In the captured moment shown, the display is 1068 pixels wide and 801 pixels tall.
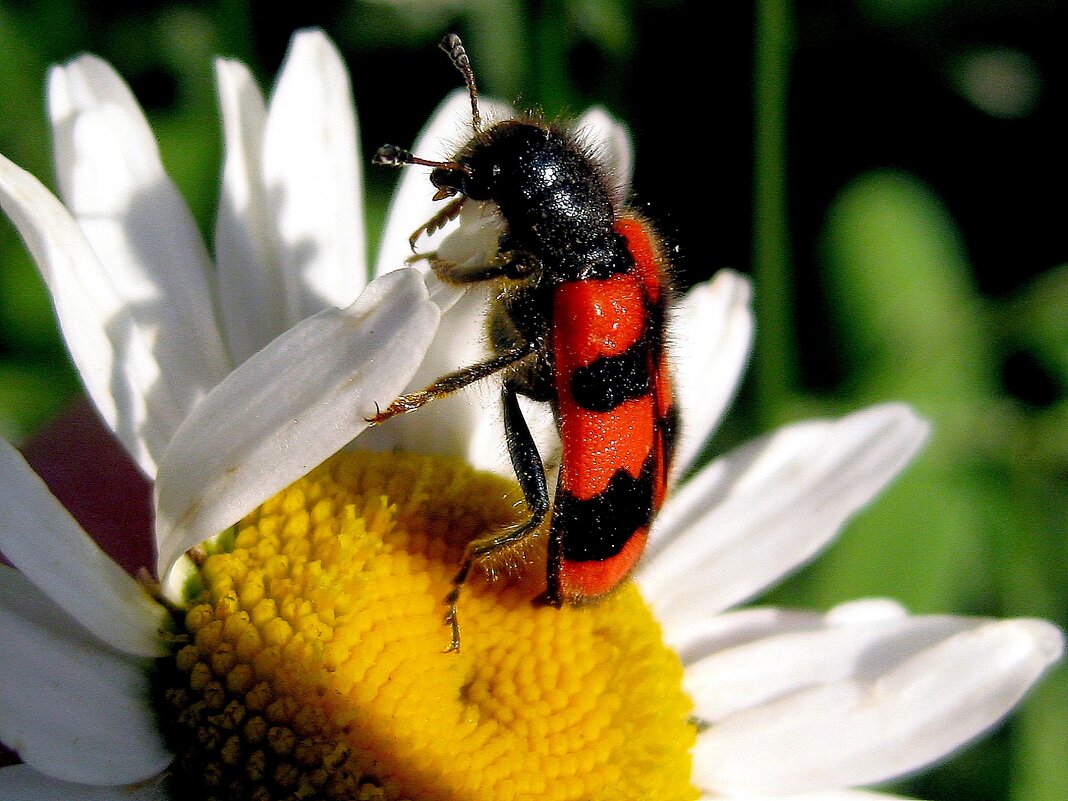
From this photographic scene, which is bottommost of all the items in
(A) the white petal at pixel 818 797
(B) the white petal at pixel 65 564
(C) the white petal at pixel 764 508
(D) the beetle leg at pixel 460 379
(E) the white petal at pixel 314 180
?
(A) the white petal at pixel 818 797

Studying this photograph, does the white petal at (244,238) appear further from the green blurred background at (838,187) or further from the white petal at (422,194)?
the green blurred background at (838,187)

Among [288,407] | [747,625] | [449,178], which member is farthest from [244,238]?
[747,625]

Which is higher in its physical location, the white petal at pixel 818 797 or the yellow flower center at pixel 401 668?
the yellow flower center at pixel 401 668

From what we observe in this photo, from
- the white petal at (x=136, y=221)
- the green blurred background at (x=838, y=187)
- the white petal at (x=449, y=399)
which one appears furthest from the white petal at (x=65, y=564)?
the green blurred background at (x=838, y=187)

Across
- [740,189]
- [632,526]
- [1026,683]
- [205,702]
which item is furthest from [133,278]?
[740,189]

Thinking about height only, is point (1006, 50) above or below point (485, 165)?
above

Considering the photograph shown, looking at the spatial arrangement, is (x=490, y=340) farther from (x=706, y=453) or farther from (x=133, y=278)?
(x=706, y=453)

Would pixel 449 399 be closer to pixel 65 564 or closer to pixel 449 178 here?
pixel 449 178
